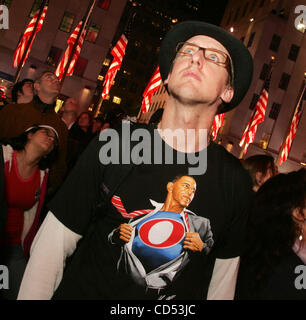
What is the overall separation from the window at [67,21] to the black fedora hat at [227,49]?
29522 mm

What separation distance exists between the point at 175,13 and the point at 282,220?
80.8 meters

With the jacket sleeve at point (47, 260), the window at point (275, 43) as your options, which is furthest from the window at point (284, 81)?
the jacket sleeve at point (47, 260)

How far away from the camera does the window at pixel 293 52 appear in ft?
106

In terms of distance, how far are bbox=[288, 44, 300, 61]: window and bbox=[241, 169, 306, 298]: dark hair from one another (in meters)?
34.7

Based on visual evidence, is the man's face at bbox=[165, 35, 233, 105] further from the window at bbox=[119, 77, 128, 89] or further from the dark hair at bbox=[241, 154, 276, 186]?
the window at bbox=[119, 77, 128, 89]

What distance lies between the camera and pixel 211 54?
1.86 metres

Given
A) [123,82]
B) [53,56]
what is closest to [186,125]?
[53,56]

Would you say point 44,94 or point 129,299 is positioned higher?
point 44,94

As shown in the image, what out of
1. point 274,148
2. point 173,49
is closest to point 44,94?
point 173,49

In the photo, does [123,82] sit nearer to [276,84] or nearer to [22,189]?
[276,84]

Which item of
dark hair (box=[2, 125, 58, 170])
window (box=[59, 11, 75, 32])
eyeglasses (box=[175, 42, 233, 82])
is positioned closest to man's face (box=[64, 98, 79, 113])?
dark hair (box=[2, 125, 58, 170])
